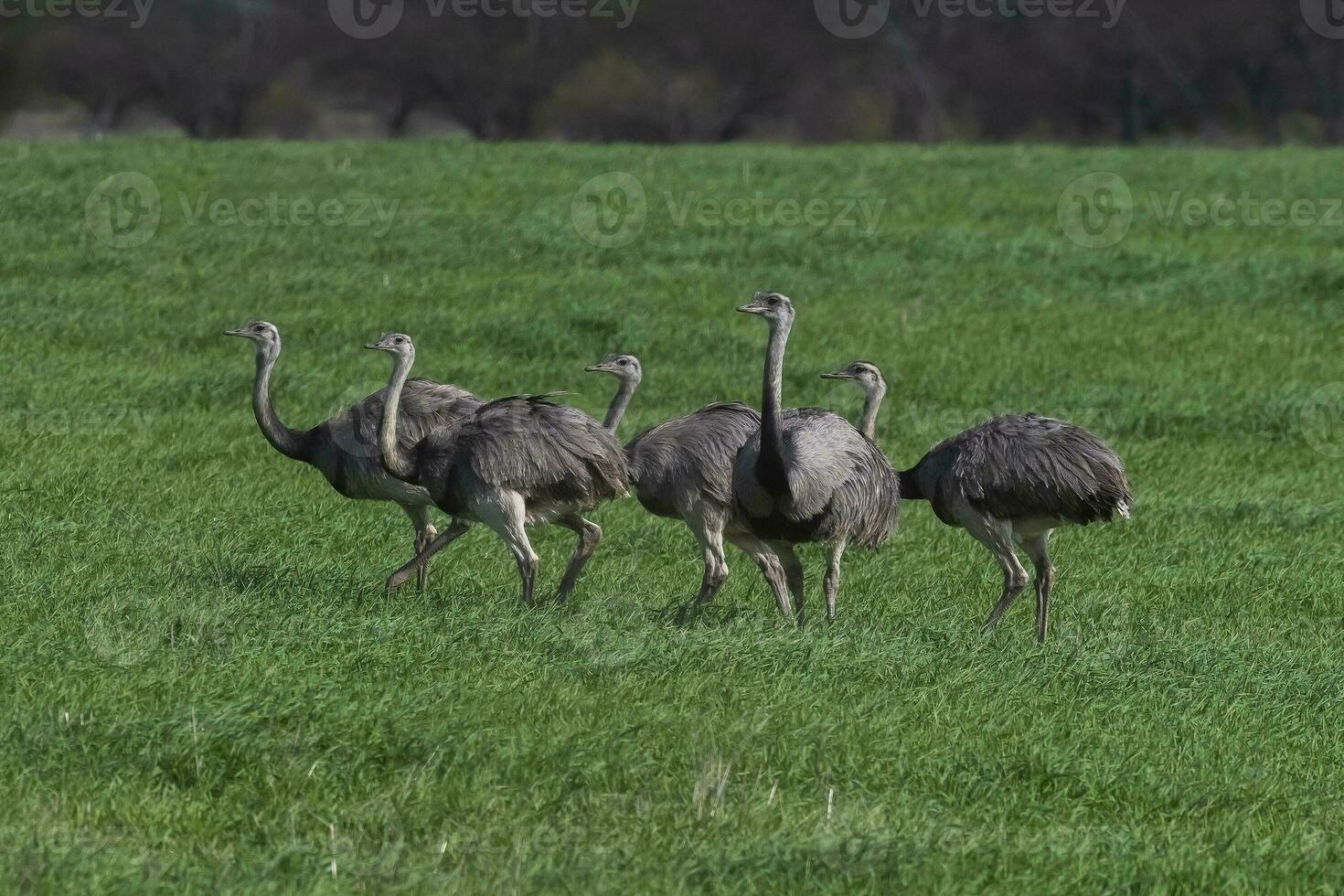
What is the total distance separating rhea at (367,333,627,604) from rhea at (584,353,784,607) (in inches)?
10.0

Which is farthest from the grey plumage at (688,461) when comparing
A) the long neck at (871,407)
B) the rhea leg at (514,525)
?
the long neck at (871,407)

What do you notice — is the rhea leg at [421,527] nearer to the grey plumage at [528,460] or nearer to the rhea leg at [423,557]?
the rhea leg at [423,557]

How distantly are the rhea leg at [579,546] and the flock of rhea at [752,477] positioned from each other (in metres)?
0.01

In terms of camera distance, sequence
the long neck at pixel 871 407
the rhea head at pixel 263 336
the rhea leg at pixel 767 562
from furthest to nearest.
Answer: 1. the rhea head at pixel 263 336
2. the long neck at pixel 871 407
3. the rhea leg at pixel 767 562

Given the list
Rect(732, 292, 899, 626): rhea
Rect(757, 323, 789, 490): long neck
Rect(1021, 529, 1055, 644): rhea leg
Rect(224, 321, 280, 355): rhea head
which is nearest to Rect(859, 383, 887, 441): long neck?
Rect(732, 292, 899, 626): rhea

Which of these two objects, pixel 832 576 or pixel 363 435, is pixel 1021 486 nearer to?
pixel 832 576

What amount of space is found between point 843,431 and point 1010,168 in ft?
62.7

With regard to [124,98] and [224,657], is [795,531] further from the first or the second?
[124,98]

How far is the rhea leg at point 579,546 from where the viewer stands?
10250 millimetres

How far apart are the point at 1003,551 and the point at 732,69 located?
38.1 metres

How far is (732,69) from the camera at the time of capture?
47.0 metres

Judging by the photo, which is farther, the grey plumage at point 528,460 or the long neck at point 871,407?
the long neck at point 871,407

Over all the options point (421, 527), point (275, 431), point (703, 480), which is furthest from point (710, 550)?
point (275, 431)

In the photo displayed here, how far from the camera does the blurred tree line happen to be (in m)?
42.8
